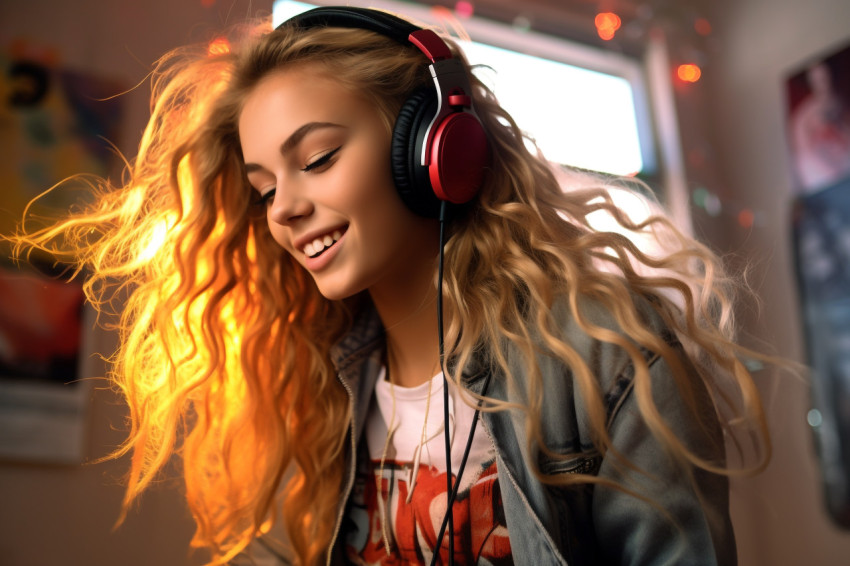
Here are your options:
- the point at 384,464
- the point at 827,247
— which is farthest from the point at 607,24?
the point at 384,464

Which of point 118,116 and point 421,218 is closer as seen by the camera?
point 421,218

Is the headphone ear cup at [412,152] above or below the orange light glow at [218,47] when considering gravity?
below

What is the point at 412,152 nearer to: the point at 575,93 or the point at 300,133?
the point at 300,133

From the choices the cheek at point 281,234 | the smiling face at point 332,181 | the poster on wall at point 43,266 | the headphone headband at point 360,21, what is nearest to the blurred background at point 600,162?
the poster on wall at point 43,266

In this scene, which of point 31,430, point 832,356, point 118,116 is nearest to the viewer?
point 31,430

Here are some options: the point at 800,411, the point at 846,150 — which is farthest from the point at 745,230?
the point at 800,411

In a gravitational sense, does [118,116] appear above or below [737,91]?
below

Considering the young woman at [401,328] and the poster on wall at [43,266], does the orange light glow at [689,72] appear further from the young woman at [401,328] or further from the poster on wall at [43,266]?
the poster on wall at [43,266]

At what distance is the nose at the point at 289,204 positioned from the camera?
872mm

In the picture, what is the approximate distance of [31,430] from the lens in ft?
3.97

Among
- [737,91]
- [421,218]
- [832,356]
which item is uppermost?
[737,91]

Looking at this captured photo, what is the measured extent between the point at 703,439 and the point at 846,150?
1.54 metres

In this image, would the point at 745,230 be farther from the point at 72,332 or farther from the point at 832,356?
the point at 72,332

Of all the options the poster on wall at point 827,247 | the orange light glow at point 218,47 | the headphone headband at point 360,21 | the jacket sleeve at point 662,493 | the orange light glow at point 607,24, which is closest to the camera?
the jacket sleeve at point 662,493
